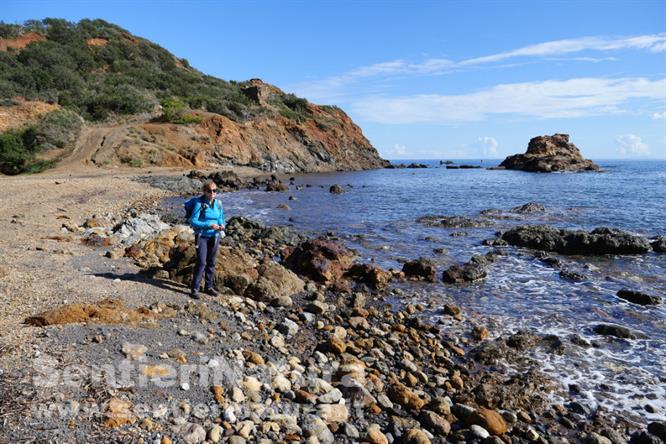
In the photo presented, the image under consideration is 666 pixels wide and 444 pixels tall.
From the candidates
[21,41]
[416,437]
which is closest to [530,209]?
[416,437]

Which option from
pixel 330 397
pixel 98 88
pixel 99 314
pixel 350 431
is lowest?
pixel 350 431

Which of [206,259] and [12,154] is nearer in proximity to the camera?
[206,259]

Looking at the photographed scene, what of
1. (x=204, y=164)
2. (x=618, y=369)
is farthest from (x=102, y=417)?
(x=204, y=164)

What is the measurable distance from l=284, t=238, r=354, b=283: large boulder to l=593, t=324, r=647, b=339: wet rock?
6.07 m

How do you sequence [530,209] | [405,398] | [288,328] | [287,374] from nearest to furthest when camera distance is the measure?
[405,398] → [287,374] → [288,328] → [530,209]

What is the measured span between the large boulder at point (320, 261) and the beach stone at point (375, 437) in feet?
20.3

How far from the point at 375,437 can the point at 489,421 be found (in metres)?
1.62

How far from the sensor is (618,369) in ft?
23.9

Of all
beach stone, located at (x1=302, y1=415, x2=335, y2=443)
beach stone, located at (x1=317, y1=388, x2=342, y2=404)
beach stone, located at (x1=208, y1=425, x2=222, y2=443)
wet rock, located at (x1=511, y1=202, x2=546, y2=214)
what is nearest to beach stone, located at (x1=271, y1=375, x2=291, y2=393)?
beach stone, located at (x1=317, y1=388, x2=342, y2=404)

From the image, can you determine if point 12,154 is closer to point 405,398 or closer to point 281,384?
point 281,384

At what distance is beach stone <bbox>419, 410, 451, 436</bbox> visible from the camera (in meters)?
5.31

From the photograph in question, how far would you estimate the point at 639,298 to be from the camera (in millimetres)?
10438

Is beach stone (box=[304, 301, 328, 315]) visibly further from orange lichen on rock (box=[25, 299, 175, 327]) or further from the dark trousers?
orange lichen on rock (box=[25, 299, 175, 327])

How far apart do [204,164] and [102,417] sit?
137ft
